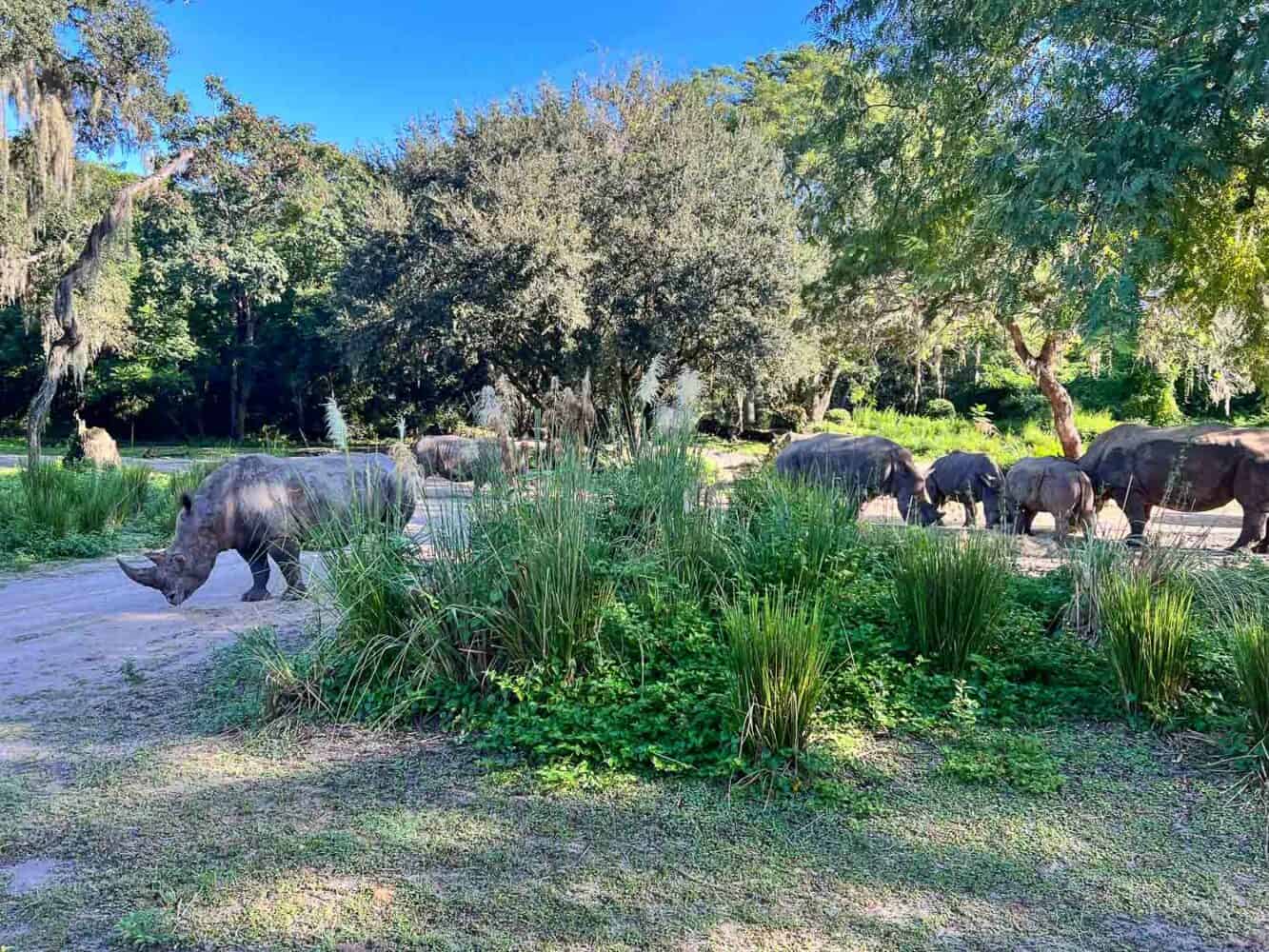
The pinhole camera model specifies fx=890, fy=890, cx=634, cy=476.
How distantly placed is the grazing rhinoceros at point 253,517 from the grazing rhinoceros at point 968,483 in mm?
5772

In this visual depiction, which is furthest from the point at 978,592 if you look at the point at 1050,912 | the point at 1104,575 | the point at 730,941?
the point at 730,941

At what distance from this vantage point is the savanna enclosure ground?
254 centimetres


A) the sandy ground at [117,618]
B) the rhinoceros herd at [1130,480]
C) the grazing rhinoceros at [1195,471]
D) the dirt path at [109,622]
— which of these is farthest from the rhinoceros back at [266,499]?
the grazing rhinoceros at [1195,471]

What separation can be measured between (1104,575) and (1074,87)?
4.29 m

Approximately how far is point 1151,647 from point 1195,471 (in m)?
4.87

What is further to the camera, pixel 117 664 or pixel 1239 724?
pixel 117 664

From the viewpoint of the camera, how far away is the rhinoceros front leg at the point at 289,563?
6758mm

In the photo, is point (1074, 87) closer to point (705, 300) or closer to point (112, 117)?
point (705, 300)

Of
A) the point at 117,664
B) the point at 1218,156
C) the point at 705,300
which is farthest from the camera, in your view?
the point at 705,300

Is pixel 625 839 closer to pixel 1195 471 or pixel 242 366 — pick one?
pixel 1195 471

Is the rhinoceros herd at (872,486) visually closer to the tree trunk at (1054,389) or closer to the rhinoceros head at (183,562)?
the rhinoceros head at (183,562)

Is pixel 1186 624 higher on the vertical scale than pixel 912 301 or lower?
lower

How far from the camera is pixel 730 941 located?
97.0 inches

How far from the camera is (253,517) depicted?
262 inches
